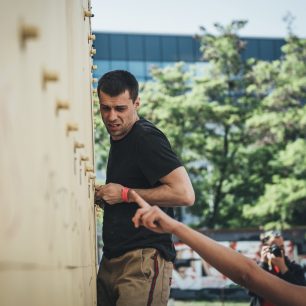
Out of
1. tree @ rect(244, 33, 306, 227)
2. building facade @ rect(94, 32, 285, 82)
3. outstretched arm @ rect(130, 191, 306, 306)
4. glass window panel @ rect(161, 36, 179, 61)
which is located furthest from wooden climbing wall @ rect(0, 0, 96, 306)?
glass window panel @ rect(161, 36, 179, 61)

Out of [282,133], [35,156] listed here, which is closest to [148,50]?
[282,133]

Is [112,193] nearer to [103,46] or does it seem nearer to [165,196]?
[165,196]

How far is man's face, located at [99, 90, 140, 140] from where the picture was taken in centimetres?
374

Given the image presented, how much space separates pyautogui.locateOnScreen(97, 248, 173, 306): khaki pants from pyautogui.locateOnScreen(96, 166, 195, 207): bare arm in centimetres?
33

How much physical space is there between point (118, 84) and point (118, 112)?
154 mm

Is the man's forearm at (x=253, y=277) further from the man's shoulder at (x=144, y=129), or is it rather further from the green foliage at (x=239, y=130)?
the green foliage at (x=239, y=130)

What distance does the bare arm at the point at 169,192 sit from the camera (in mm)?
3533

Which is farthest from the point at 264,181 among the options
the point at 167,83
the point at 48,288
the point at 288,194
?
the point at 48,288

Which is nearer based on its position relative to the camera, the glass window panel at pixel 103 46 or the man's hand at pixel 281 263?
the man's hand at pixel 281 263

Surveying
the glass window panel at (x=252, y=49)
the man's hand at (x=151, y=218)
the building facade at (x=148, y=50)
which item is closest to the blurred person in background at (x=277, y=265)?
the man's hand at (x=151, y=218)

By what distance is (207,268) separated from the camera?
20734 mm

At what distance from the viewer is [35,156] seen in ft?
4.58

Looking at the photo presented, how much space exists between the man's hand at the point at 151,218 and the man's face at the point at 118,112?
169cm

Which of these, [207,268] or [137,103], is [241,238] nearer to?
[207,268]
